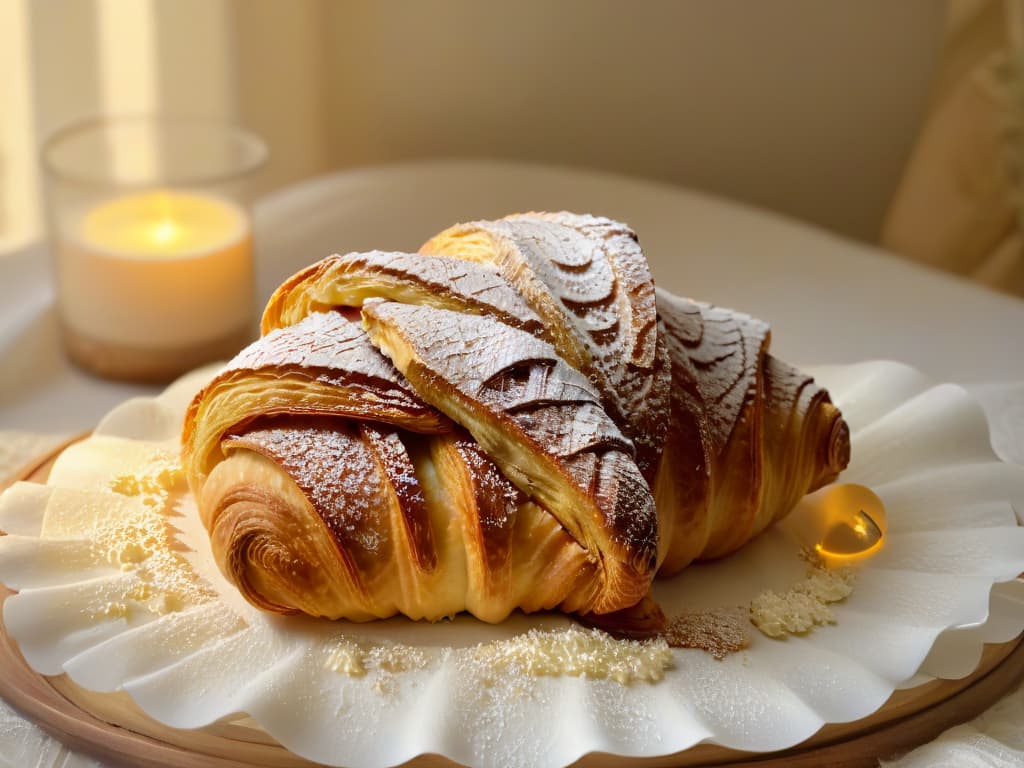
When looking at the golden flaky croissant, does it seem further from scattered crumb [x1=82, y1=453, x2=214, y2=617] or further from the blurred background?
the blurred background

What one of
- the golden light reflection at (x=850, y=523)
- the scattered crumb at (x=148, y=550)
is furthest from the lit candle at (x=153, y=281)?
the golden light reflection at (x=850, y=523)

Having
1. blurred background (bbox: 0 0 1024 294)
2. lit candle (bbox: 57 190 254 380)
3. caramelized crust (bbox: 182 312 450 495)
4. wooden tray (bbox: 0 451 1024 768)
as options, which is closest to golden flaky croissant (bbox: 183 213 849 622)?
caramelized crust (bbox: 182 312 450 495)

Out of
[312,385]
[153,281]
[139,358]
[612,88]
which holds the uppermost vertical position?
[312,385]

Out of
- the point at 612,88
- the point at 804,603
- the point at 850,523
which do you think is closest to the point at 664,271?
the point at 612,88

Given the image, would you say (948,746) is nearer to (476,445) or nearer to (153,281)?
(476,445)

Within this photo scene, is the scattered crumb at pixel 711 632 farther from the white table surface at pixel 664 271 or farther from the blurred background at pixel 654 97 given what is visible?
the blurred background at pixel 654 97

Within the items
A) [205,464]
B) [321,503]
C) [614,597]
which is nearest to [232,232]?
[205,464]

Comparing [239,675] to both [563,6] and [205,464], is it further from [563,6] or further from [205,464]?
[563,6]
